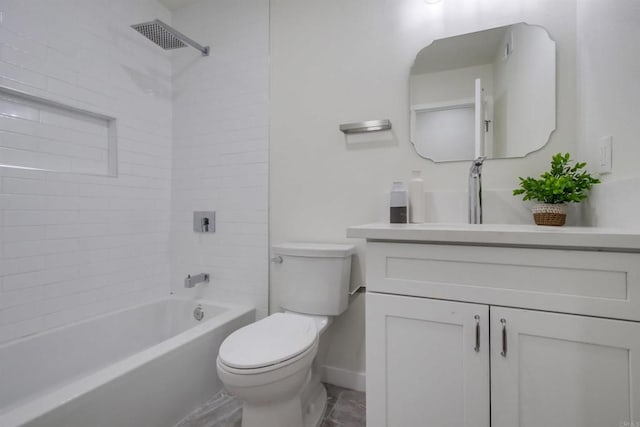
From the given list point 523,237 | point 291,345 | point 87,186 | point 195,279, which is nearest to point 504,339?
point 523,237

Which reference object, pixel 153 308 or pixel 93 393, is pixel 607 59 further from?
pixel 153 308

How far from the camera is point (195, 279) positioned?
1875 millimetres

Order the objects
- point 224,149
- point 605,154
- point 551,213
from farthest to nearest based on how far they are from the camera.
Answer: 1. point 224,149
2. point 551,213
3. point 605,154

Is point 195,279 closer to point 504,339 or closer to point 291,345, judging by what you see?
point 291,345

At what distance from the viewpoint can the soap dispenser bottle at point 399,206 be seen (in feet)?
4.56

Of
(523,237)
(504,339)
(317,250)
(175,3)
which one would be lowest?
(504,339)

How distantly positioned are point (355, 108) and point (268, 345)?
127 centimetres

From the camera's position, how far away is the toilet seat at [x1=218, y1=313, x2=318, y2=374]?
104 centimetres

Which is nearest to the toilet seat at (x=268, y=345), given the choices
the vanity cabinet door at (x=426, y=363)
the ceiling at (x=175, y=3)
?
the vanity cabinet door at (x=426, y=363)

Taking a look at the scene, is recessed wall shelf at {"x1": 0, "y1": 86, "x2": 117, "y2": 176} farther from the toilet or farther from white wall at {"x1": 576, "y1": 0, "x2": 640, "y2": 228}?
white wall at {"x1": 576, "y1": 0, "x2": 640, "y2": 228}

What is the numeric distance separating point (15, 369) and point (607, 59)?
270cm

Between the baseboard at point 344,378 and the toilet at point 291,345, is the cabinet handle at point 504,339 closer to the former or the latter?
the toilet at point 291,345

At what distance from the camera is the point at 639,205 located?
881 millimetres

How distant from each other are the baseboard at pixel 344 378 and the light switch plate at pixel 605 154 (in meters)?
1.42
